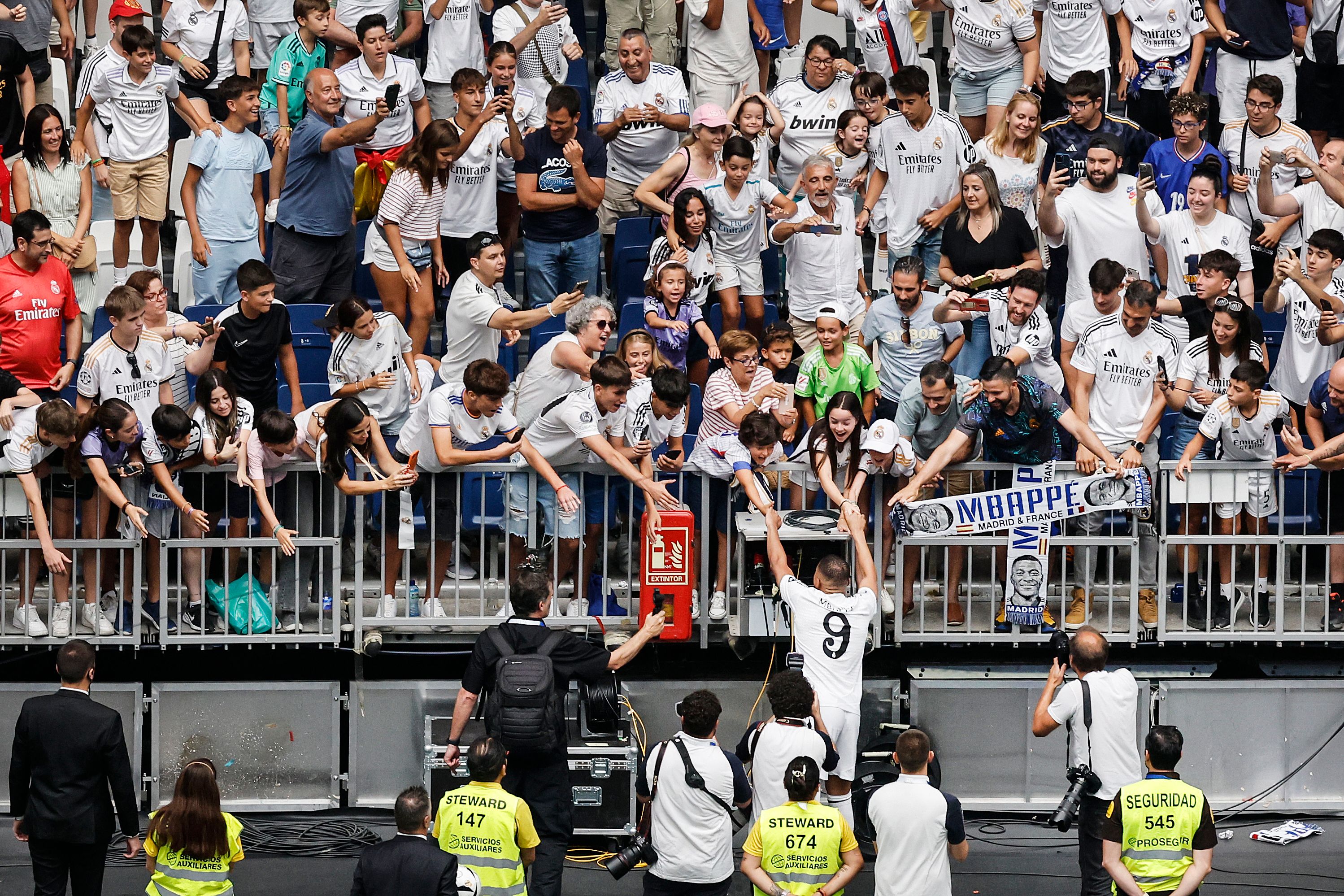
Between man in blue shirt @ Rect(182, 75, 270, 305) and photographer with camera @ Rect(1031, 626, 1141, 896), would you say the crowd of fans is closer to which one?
man in blue shirt @ Rect(182, 75, 270, 305)

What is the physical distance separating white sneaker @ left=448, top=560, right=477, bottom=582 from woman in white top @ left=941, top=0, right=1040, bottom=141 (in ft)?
17.9

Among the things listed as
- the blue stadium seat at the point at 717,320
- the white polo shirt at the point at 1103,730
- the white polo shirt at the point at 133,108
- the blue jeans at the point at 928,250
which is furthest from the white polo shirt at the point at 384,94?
the white polo shirt at the point at 1103,730

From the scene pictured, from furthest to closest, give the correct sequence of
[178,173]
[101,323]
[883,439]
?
[178,173], [101,323], [883,439]

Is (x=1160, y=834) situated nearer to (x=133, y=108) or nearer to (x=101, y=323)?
(x=101, y=323)

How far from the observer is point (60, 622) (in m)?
10.9

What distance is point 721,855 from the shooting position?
9133 millimetres

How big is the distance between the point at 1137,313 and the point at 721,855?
14.5ft

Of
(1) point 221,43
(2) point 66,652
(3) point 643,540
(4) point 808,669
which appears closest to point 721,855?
(4) point 808,669

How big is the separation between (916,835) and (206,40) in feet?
29.2

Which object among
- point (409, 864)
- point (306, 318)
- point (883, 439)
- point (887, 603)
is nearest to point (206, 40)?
point (306, 318)

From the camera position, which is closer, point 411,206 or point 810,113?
point 411,206

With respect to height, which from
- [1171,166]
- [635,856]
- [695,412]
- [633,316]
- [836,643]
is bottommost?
[635,856]

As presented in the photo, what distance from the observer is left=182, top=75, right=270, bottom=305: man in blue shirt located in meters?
13.5

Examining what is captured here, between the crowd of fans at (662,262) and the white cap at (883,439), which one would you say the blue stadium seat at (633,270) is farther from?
the white cap at (883,439)
